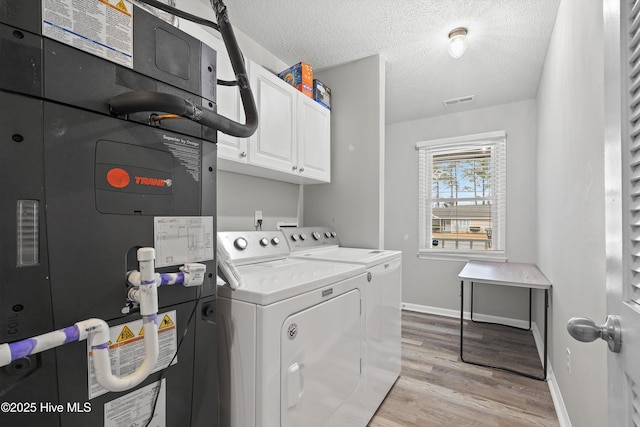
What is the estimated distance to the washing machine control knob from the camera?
1.59m

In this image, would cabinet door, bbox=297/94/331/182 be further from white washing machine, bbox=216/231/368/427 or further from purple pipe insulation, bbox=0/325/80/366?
purple pipe insulation, bbox=0/325/80/366

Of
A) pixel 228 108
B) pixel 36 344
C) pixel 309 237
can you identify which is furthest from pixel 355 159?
pixel 36 344

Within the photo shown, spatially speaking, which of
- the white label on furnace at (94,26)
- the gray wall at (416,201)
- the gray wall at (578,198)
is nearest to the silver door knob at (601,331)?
the gray wall at (578,198)

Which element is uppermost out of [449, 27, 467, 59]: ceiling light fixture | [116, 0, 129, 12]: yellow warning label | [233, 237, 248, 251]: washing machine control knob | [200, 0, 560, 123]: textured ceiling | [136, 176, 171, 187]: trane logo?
[200, 0, 560, 123]: textured ceiling

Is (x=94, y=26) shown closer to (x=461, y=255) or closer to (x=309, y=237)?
(x=309, y=237)

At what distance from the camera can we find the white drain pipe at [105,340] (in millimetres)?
508

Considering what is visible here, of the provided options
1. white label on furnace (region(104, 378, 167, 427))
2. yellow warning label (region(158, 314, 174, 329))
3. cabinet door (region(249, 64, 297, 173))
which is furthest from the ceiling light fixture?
white label on furnace (region(104, 378, 167, 427))

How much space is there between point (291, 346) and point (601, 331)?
88 centimetres

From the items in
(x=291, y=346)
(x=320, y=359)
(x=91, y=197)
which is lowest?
(x=320, y=359)

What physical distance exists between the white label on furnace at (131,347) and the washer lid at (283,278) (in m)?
0.26

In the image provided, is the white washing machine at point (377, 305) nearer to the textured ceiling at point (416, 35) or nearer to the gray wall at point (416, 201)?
the textured ceiling at point (416, 35)

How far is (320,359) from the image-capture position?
1.22m

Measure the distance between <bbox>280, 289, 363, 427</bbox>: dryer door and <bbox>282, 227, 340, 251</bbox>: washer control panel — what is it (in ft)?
2.29

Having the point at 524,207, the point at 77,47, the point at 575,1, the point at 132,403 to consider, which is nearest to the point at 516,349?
the point at 524,207
